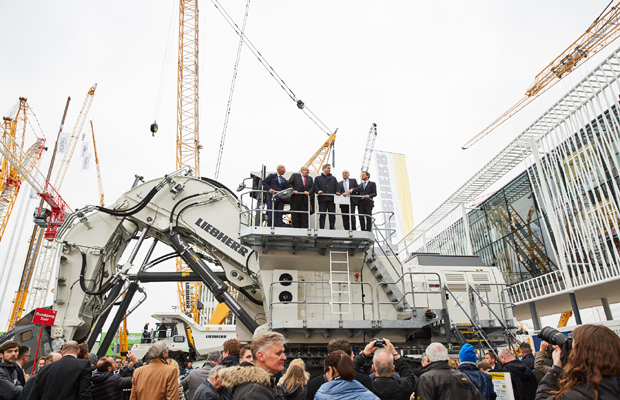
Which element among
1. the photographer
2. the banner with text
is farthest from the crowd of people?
the banner with text

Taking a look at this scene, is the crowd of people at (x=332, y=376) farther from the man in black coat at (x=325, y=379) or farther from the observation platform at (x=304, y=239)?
the observation platform at (x=304, y=239)

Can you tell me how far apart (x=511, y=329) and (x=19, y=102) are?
184 ft

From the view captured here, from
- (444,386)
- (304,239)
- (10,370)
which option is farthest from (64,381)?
(304,239)

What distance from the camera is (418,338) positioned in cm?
1022

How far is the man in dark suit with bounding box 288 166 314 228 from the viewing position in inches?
397

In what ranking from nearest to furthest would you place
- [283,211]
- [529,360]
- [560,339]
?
[560,339], [529,360], [283,211]

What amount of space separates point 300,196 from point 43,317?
273 inches

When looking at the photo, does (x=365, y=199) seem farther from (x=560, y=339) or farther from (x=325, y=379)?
(x=560, y=339)

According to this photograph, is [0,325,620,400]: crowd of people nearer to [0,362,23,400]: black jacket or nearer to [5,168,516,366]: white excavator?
[0,362,23,400]: black jacket

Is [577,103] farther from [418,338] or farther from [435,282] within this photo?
[418,338]

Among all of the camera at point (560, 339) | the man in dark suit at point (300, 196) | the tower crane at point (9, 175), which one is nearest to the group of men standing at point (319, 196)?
the man in dark suit at point (300, 196)

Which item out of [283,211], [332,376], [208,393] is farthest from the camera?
[283,211]

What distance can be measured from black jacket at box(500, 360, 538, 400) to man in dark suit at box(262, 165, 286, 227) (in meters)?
5.94

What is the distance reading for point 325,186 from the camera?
10430 millimetres
